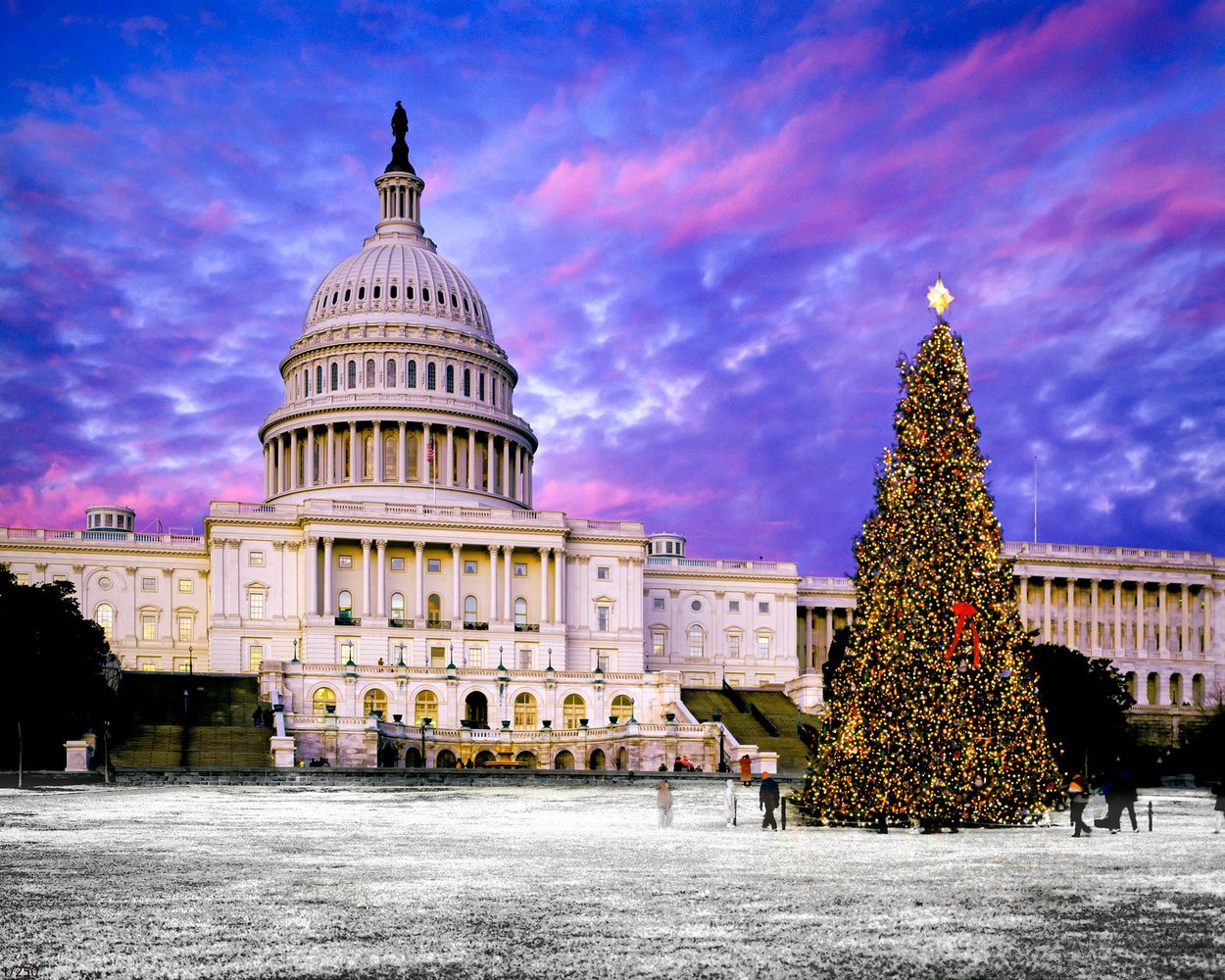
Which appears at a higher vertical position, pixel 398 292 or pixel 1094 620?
pixel 398 292

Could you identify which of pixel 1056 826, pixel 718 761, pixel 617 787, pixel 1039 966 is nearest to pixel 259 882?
pixel 1039 966

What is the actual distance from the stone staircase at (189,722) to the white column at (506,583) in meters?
23.8

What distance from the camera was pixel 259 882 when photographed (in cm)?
2525

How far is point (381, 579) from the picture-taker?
114 metres

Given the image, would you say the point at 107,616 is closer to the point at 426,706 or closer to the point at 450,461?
the point at 450,461

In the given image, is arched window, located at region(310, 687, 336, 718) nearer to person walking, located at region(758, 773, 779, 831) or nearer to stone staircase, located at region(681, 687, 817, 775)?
stone staircase, located at region(681, 687, 817, 775)

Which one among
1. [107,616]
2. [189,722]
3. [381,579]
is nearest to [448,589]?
[381,579]

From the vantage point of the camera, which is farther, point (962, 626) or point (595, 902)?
point (962, 626)

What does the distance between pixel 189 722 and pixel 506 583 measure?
122 ft

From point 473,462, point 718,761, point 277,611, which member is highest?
point 473,462

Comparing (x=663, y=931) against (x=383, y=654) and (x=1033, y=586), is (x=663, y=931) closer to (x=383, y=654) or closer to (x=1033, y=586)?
(x=383, y=654)

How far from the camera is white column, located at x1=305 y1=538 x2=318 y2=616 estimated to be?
11200cm

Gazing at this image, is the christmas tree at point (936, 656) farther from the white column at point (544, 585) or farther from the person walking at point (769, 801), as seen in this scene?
the white column at point (544, 585)

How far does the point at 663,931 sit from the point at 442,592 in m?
98.5
